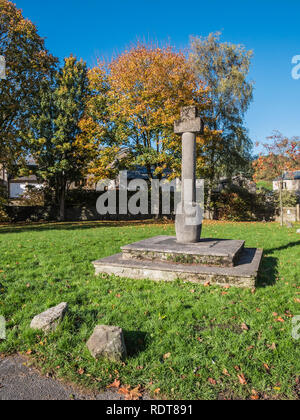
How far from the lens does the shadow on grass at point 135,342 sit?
353cm

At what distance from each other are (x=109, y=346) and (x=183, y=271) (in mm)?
2991

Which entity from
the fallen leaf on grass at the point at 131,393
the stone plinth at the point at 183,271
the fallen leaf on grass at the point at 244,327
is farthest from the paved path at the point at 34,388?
the stone plinth at the point at 183,271

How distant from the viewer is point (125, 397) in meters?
2.79

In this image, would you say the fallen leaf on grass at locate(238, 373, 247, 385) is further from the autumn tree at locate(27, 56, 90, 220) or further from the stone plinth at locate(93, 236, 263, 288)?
the autumn tree at locate(27, 56, 90, 220)

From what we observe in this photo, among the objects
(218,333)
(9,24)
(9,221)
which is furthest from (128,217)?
(218,333)

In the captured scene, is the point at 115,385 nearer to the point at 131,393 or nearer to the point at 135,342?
the point at 131,393

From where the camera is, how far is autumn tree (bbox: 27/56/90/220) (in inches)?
819

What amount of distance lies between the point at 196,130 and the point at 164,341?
18.8ft

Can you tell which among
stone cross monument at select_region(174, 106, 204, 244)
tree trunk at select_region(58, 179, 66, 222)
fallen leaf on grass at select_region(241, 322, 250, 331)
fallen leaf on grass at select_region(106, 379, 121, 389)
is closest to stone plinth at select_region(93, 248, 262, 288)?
stone cross monument at select_region(174, 106, 204, 244)

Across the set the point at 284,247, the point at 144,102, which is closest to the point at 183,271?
the point at 284,247

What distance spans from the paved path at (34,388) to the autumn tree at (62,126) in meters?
18.8

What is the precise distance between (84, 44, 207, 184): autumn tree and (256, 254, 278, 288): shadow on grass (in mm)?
12495

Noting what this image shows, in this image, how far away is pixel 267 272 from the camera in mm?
6754
